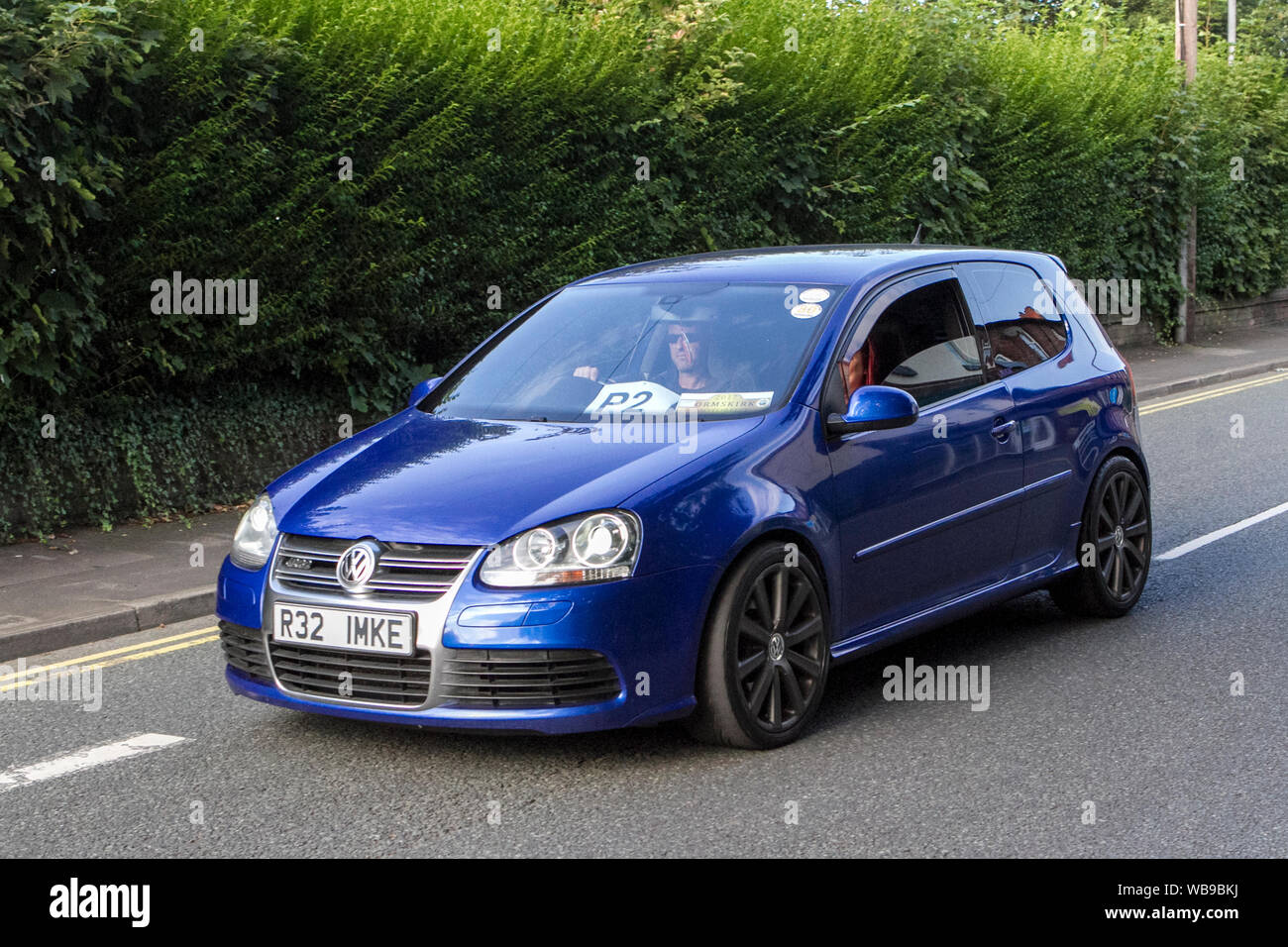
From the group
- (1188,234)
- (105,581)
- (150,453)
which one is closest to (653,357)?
(105,581)

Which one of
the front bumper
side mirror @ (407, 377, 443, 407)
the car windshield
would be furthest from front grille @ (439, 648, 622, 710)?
side mirror @ (407, 377, 443, 407)

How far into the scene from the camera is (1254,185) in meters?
25.4

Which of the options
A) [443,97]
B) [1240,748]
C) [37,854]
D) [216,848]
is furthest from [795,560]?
[443,97]

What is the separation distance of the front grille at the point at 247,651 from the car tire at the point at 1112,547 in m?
3.57

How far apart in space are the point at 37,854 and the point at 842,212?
12551 mm

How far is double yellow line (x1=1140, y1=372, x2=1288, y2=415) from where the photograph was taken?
1720cm

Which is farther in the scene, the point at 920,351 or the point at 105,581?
the point at 105,581

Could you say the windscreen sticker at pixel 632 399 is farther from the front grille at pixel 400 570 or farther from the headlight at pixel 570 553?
the front grille at pixel 400 570

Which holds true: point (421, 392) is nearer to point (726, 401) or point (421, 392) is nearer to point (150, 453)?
point (726, 401)

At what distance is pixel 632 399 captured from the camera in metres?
5.90

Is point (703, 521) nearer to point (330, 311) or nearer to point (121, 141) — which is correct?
point (121, 141)

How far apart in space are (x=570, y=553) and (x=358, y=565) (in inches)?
26.4

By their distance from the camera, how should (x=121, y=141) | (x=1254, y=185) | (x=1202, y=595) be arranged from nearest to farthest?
1. (x=1202, y=595)
2. (x=121, y=141)
3. (x=1254, y=185)

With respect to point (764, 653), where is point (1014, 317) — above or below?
above
